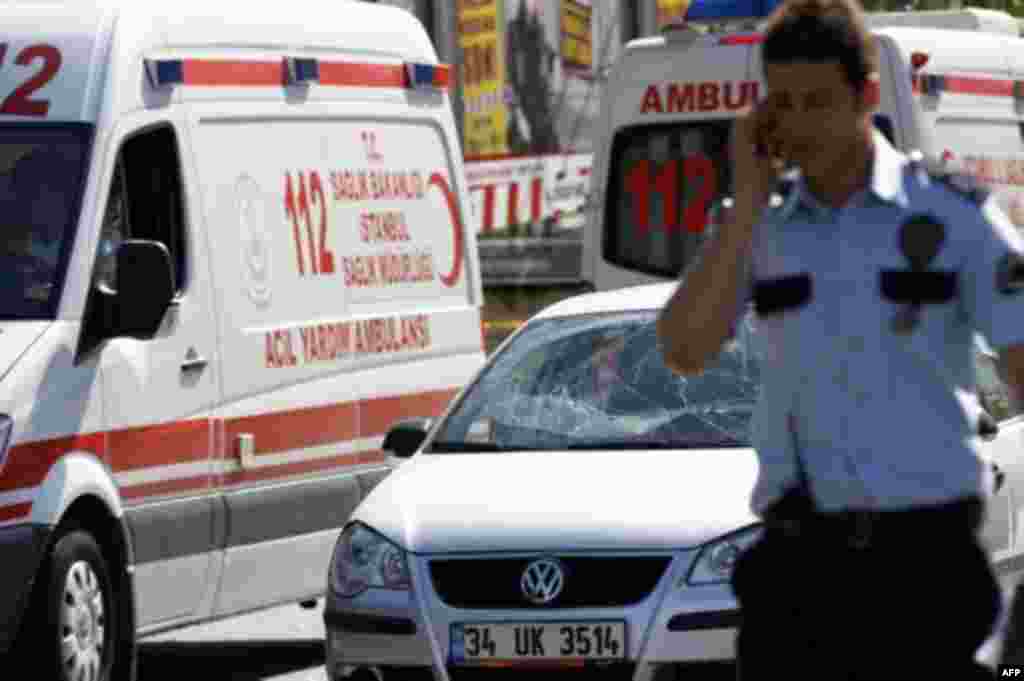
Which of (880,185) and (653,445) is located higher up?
(880,185)

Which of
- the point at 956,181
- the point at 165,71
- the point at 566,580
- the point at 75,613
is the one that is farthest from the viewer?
the point at 165,71

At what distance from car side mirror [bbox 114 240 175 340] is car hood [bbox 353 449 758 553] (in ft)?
3.29

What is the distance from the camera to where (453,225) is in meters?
11.9

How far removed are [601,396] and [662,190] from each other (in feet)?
23.6

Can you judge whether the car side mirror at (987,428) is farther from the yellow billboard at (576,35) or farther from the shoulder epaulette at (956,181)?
the yellow billboard at (576,35)

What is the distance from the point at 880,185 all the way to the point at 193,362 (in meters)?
5.64

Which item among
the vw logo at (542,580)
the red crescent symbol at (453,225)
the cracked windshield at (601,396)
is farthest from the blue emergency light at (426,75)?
the vw logo at (542,580)

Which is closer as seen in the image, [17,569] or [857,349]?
[857,349]

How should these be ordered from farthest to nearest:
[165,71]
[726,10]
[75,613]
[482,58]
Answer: [482,58] < [726,10] < [165,71] < [75,613]

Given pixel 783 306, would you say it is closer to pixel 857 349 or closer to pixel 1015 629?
pixel 857 349

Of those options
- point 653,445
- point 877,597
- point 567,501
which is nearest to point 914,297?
point 877,597

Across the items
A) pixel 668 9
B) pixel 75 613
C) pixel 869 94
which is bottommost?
pixel 75 613

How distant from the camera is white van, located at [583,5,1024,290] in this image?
15.8 metres

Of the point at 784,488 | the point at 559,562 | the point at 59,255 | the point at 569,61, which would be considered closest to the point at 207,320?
the point at 59,255
